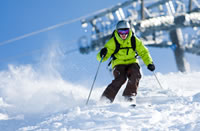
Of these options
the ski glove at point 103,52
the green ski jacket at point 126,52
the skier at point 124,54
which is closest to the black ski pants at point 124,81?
the skier at point 124,54

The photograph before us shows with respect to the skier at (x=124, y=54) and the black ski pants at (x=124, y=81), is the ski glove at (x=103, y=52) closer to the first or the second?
the skier at (x=124, y=54)

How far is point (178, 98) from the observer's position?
18.1 feet

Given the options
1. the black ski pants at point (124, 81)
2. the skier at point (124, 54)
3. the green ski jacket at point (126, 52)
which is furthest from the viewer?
the green ski jacket at point (126, 52)

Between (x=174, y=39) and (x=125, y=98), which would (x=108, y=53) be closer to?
(x=125, y=98)

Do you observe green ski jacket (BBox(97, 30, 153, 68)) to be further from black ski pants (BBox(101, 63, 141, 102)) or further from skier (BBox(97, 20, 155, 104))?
black ski pants (BBox(101, 63, 141, 102))

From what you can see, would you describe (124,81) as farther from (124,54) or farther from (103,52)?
(103,52)

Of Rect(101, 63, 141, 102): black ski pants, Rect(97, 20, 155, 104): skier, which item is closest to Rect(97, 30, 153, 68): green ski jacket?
Rect(97, 20, 155, 104): skier

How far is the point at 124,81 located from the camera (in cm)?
619

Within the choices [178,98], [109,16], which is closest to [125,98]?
[178,98]

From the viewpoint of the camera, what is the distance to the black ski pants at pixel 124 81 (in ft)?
19.0

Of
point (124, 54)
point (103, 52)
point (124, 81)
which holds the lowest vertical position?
point (124, 81)

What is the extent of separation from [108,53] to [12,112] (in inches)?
92.0

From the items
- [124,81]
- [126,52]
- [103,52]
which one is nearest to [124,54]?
[126,52]

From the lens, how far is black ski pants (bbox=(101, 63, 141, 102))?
5801 millimetres
